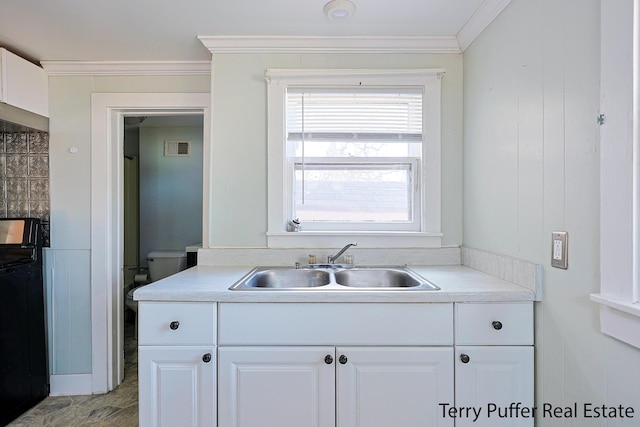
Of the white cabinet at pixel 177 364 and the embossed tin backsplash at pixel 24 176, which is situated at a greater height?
the embossed tin backsplash at pixel 24 176

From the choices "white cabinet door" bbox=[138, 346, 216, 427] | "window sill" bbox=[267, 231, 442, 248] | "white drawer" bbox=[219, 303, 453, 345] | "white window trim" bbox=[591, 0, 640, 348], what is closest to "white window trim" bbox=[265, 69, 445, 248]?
"window sill" bbox=[267, 231, 442, 248]

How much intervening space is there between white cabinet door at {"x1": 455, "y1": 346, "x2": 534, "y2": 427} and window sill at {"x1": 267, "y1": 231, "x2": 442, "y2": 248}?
0.73m

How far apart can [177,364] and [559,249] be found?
1.54 meters

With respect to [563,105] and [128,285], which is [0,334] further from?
[563,105]

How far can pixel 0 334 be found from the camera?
1.77 metres

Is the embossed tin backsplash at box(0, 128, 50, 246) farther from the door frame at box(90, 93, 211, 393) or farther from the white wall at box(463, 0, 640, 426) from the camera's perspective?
the white wall at box(463, 0, 640, 426)

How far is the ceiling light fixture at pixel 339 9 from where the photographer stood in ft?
4.91

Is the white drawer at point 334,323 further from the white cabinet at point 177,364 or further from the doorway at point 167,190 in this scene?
the doorway at point 167,190

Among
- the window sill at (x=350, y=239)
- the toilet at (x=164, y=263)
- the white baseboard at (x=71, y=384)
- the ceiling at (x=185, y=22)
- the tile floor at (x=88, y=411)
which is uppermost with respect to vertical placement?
the ceiling at (x=185, y=22)

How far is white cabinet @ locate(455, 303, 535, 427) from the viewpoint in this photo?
128 centimetres

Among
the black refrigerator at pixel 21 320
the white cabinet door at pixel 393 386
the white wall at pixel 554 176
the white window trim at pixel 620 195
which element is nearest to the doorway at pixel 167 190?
the black refrigerator at pixel 21 320

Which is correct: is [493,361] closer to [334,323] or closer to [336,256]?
[334,323]

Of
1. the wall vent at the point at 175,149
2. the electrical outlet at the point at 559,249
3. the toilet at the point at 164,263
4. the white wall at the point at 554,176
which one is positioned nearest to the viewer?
the white wall at the point at 554,176

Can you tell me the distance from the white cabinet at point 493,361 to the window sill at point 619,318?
34cm
